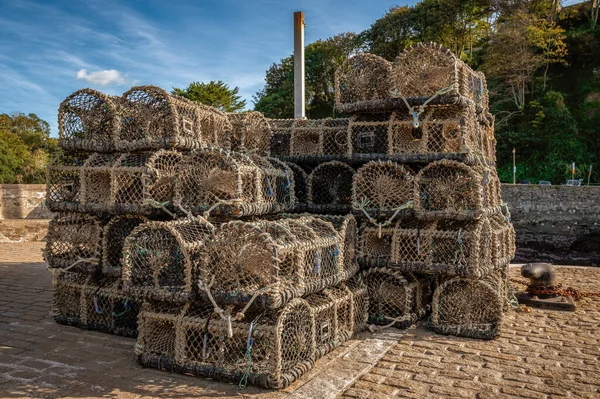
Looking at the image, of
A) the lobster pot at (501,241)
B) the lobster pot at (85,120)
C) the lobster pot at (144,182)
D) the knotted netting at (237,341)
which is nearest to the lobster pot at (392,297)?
the lobster pot at (501,241)

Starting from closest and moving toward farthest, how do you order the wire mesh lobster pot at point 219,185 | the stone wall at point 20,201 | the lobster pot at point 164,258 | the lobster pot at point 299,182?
the lobster pot at point 164,258
the wire mesh lobster pot at point 219,185
the lobster pot at point 299,182
the stone wall at point 20,201

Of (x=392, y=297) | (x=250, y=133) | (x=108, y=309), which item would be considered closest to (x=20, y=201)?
(x=250, y=133)

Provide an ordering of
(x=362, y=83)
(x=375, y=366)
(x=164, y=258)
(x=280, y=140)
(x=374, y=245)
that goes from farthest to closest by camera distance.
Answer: (x=280, y=140), (x=362, y=83), (x=374, y=245), (x=164, y=258), (x=375, y=366)

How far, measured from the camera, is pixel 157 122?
5.53 metres

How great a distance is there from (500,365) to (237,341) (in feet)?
7.62

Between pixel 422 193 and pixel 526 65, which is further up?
pixel 526 65

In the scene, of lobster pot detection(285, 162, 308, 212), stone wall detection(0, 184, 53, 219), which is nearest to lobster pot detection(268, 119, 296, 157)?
lobster pot detection(285, 162, 308, 212)

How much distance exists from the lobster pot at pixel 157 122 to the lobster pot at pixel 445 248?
254 centimetres

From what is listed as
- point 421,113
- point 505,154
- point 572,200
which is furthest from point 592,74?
point 421,113

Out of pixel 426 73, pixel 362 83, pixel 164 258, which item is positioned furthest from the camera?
pixel 362 83

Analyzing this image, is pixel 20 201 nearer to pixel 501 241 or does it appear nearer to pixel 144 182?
pixel 144 182

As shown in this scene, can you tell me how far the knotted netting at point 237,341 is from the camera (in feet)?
12.5

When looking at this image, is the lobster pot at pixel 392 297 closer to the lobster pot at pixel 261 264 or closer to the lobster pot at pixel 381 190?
the lobster pot at pixel 381 190

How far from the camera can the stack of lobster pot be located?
209 inches
